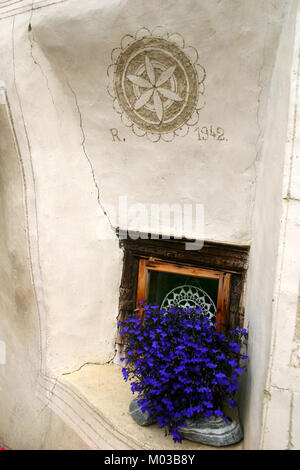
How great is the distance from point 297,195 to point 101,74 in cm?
147

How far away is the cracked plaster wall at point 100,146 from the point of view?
2.22m

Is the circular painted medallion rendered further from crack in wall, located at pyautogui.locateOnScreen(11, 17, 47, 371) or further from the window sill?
the window sill

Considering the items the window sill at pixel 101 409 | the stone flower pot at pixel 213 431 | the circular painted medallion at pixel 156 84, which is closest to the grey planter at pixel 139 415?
the window sill at pixel 101 409

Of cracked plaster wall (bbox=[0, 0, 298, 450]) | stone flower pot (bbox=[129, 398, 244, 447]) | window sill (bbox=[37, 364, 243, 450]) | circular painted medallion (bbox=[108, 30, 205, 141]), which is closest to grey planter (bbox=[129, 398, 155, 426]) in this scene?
window sill (bbox=[37, 364, 243, 450])

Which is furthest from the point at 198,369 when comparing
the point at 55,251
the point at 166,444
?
the point at 55,251

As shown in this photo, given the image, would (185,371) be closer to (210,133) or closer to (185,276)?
(185,276)

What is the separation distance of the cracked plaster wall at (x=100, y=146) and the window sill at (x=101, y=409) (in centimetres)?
11

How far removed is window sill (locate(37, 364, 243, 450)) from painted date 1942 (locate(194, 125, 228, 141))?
5.42 ft

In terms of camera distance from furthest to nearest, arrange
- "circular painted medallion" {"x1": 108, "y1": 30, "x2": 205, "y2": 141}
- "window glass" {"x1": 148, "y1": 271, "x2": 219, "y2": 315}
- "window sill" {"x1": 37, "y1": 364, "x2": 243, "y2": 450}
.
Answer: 1. "window glass" {"x1": 148, "y1": 271, "x2": 219, "y2": 315}
2. "circular painted medallion" {"x1": 108, "y1": 30, "x2": 205, "y2": 141}
3. "window sill" {"x1": 37, "y1": 364, "x2": 243, "y2": 450}

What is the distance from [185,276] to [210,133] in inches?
37.6

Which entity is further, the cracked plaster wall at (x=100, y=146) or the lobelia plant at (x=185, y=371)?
the cracked plaster wall at (x=100, y=146)

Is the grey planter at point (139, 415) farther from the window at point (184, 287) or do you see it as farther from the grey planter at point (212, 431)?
the window at point (184, 287)

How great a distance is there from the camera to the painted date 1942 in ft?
7.92

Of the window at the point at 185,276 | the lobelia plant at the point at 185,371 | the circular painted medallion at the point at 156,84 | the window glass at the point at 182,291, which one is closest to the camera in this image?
the lobelia plant at the point at 185,371
